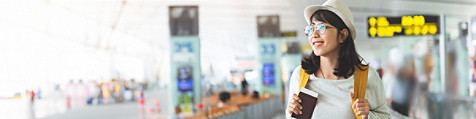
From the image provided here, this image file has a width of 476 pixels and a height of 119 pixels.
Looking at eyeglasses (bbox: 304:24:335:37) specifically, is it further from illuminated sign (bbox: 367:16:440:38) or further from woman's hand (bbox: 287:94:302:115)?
illuminated sign (bbox: 367:16:440:38)

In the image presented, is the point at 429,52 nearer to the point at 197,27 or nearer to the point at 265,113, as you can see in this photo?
the point at 265,113

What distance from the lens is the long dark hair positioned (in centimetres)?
197

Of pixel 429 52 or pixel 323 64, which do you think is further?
pixel 429 52

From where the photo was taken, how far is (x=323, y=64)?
2.06 meters

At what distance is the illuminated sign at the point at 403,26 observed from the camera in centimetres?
805

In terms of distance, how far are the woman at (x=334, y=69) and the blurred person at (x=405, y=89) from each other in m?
5.21

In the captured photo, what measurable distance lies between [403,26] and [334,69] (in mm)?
6621

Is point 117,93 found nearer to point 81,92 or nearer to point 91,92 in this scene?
point 91,92

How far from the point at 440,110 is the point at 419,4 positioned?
9.92 meters

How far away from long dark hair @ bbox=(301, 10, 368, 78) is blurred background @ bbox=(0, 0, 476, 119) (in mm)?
2906

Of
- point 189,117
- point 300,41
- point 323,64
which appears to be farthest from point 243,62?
point 323,64

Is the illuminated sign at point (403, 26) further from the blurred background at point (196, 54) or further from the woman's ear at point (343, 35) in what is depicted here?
the woman's ear at point (343, 35)

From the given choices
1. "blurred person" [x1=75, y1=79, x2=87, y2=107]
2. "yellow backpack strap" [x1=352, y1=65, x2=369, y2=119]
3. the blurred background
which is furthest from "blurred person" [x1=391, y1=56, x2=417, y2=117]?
"blurred person" [x1=75, y1=79, x2=87, y2=107]

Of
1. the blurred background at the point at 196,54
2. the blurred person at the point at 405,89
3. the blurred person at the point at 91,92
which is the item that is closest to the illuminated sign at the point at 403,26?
the blurred background at the point at 196,54
